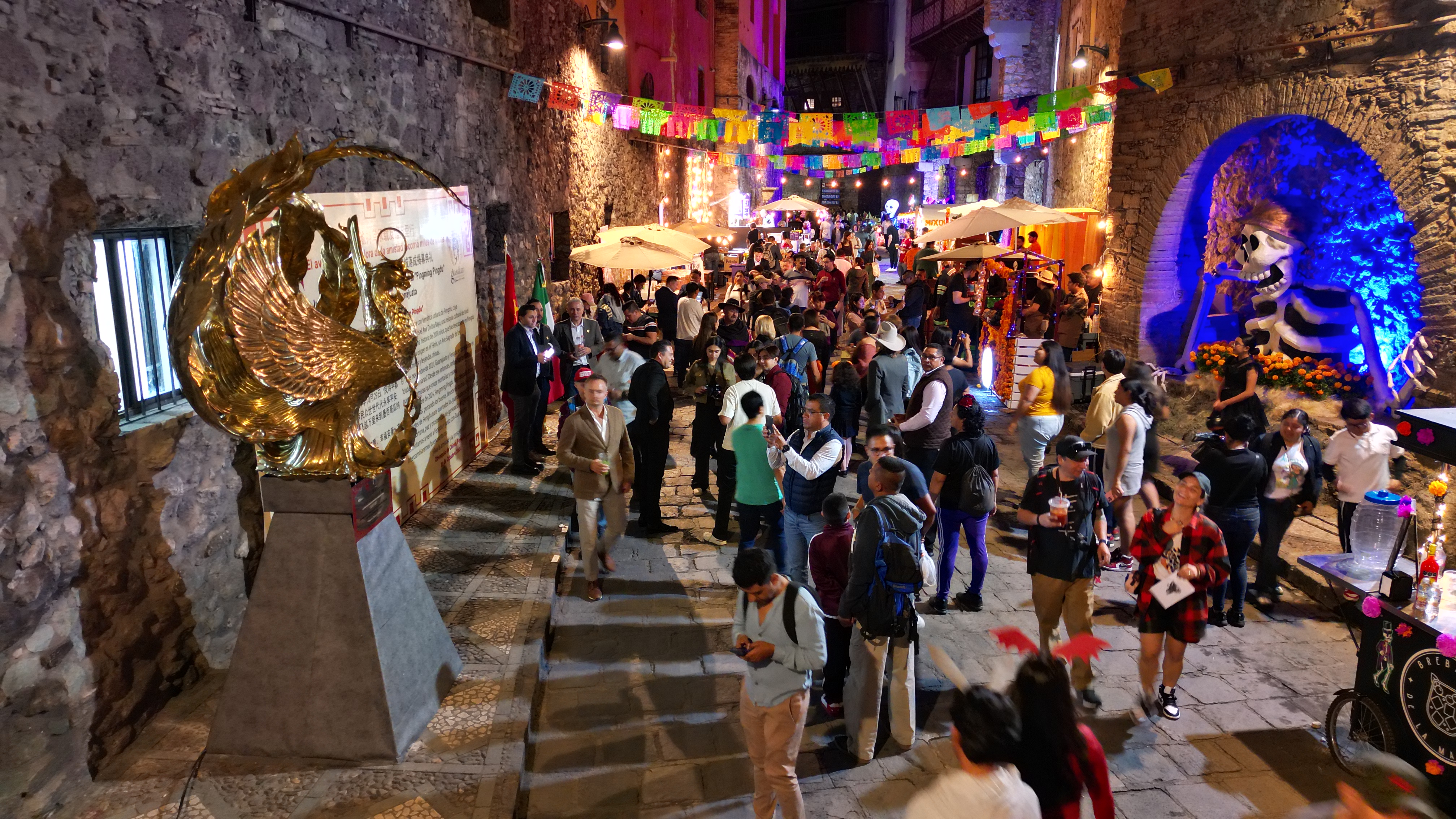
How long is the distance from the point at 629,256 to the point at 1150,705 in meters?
7.87

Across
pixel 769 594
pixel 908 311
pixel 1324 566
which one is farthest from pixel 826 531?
pixel 908 311

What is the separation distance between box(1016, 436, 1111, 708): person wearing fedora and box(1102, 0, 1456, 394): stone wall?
17.0ft

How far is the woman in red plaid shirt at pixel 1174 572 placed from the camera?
520 centimetres

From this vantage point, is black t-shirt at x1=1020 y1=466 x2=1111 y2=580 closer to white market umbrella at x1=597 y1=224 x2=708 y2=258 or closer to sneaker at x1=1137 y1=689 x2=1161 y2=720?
sneaker at x1=1137 y1=689 x2=1161 y2=720

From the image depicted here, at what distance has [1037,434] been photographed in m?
8.08

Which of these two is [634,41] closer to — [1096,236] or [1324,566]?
[1096,236]

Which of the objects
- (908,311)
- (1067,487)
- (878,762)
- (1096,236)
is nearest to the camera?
(878,762)

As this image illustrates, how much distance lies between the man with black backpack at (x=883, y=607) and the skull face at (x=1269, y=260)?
26.2 feet

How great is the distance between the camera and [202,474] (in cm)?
517

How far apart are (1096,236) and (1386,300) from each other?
28.2 feet

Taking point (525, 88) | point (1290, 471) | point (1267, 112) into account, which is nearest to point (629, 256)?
point (525, 88)

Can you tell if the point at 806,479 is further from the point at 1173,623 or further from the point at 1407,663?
the point at 1407,663

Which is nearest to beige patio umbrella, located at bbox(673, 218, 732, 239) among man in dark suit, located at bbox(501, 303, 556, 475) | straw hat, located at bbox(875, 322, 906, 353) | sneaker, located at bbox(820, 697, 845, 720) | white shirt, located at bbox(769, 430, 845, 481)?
man in dark suit, located at bbox(501, 303, 556, 475)

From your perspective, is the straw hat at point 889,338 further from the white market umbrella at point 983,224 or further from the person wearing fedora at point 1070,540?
the white market umbrella at point 983,224
